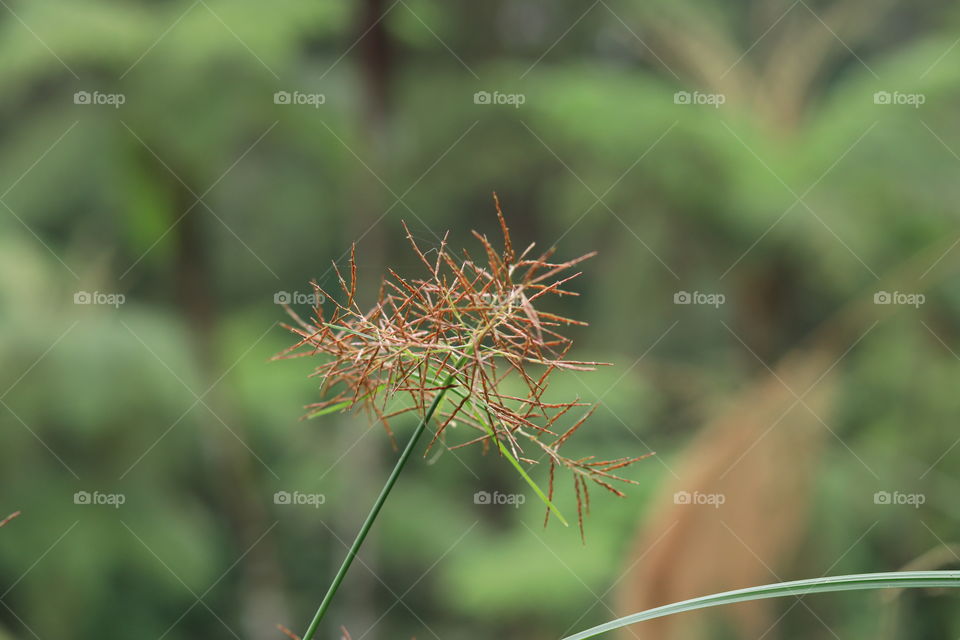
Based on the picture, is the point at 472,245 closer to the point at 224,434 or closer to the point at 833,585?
the point at 224,434

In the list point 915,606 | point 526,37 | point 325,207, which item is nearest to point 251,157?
point 325,207

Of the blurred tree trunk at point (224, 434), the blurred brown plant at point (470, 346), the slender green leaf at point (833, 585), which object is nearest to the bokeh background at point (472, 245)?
the blurred tree trunk at point (224, 434)

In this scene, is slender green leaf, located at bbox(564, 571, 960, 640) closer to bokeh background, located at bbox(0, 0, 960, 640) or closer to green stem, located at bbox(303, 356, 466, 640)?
green stem, located at bbox(303, 356, 466, 640)

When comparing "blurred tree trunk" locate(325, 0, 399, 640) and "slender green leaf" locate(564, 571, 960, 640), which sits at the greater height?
"blurred tree trunk" locate(325, 0, 399, 640)

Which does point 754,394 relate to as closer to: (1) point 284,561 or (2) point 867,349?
(2) point 867,349

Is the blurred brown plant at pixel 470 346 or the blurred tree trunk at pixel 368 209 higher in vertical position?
the blurred tree trunk at pixel 368 209

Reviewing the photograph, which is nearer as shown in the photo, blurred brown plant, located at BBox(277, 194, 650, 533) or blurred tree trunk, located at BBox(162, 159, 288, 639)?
blurred brown plant, located at BBox(277, 194, 650, 533)

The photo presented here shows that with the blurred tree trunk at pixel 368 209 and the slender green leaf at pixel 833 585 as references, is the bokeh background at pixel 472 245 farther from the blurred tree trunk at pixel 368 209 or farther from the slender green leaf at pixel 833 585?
the slender green leaf at pixel 833 585

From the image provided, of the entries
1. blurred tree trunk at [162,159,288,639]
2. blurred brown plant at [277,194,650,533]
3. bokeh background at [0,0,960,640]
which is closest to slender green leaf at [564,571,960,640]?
blurred brown plant at [277,194,650,533]

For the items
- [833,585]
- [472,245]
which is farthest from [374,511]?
[472,245]
